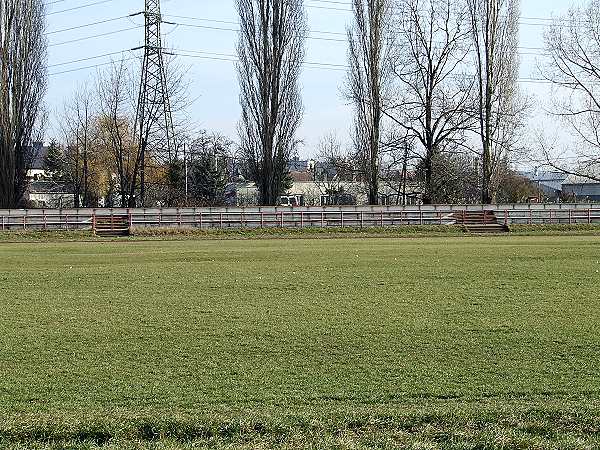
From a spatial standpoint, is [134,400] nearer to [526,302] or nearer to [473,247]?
[526,302]

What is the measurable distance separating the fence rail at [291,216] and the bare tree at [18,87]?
5.87 m

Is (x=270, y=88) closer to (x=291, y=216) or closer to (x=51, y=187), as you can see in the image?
(x=291, y=216)

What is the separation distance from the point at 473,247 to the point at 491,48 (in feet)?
84.0

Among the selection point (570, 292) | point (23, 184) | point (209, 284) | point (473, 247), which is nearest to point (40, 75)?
point (23, 184)

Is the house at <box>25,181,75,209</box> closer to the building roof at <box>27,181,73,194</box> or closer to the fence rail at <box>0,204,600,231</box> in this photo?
the building roof at <box>27,181,73,194</box>

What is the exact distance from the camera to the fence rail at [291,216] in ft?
144

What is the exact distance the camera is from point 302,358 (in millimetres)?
10539

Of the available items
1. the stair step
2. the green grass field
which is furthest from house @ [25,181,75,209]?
the green grass field

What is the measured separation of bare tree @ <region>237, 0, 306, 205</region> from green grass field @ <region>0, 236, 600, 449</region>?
29.5 meters

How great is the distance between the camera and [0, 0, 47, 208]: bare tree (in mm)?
48938

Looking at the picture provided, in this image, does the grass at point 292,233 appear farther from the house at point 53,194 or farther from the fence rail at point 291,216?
the house at point 53,194

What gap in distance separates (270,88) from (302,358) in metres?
41.9

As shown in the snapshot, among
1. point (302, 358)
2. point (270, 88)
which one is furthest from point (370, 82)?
point (302, 358)

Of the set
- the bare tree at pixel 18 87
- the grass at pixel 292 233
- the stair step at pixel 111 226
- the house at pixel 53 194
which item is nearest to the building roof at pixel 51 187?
the house at pixel 53 194
